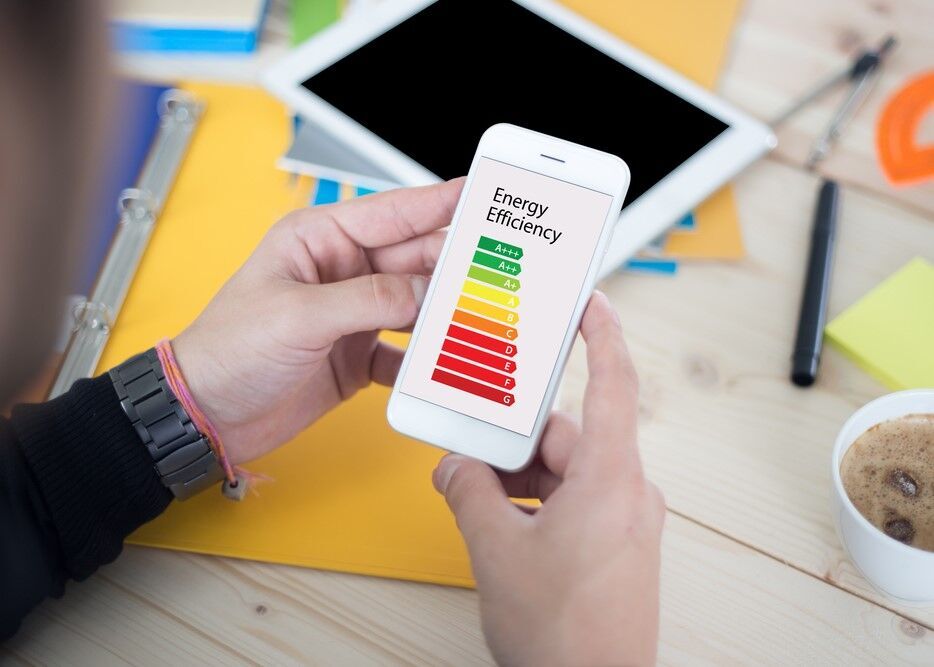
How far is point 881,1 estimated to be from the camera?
93cm

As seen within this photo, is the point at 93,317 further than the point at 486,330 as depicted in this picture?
Yes

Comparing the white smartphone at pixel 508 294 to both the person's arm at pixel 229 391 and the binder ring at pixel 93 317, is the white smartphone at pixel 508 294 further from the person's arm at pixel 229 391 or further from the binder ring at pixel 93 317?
the binder ring at pixel 93 317

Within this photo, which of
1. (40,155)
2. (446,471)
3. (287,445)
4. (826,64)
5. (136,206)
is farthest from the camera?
(826,64)

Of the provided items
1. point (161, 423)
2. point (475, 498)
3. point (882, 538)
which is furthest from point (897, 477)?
point (161, 423)

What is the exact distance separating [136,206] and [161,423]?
0.90 feet

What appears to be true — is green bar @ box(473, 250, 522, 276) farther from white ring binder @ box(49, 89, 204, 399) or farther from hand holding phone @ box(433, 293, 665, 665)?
white ring binder @ box(49, 89, 204, 399)

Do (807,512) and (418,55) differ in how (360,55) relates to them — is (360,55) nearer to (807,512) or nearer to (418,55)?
(418,55)

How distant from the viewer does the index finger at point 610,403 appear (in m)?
0.48

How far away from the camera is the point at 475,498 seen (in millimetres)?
499

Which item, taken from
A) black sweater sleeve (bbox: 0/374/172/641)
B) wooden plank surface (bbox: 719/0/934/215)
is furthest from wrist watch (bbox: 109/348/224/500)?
wooden plank surface (bbox: 719/0/934/215)

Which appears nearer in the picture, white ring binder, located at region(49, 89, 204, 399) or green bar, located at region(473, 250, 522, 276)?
green bar, located at region(473, 250, 522, 276)

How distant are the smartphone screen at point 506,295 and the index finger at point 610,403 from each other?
0.16 ft

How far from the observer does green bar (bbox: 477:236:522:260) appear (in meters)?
0.58

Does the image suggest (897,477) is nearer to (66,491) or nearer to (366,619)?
(366,619)
